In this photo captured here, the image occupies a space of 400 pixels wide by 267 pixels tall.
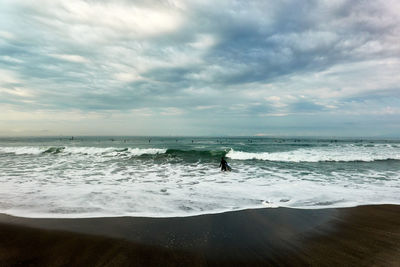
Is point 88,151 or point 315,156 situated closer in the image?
point 315,156

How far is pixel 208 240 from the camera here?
3996 mm

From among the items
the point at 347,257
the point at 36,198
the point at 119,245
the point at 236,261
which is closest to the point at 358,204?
the point at 347,257

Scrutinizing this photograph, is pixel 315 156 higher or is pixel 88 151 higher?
pixel 315 156

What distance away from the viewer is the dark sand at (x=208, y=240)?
10.9ft

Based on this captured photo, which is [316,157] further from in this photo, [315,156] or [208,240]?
[208,240]

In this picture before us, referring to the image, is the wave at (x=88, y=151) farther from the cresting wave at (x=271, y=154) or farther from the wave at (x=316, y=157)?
the wave at (x=316, y=157)

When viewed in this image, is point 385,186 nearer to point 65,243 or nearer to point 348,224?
point 348,224

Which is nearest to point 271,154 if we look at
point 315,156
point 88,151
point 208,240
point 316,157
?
point 315,156

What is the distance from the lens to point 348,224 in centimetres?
495

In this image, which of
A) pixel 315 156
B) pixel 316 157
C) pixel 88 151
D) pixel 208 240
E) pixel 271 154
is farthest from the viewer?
pixel 88 151

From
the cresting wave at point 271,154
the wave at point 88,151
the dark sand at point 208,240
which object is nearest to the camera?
the dark sand at point 208,240

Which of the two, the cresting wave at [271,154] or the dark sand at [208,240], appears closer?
the dark sand at [208,240]

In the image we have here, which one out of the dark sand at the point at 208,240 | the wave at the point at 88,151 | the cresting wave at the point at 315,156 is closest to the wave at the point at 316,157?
the cresting wave at the point at 315,156

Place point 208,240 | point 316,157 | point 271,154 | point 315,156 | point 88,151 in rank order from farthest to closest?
point 88,151, point 271,154, point 315,156, point 316,157, point 208,240
